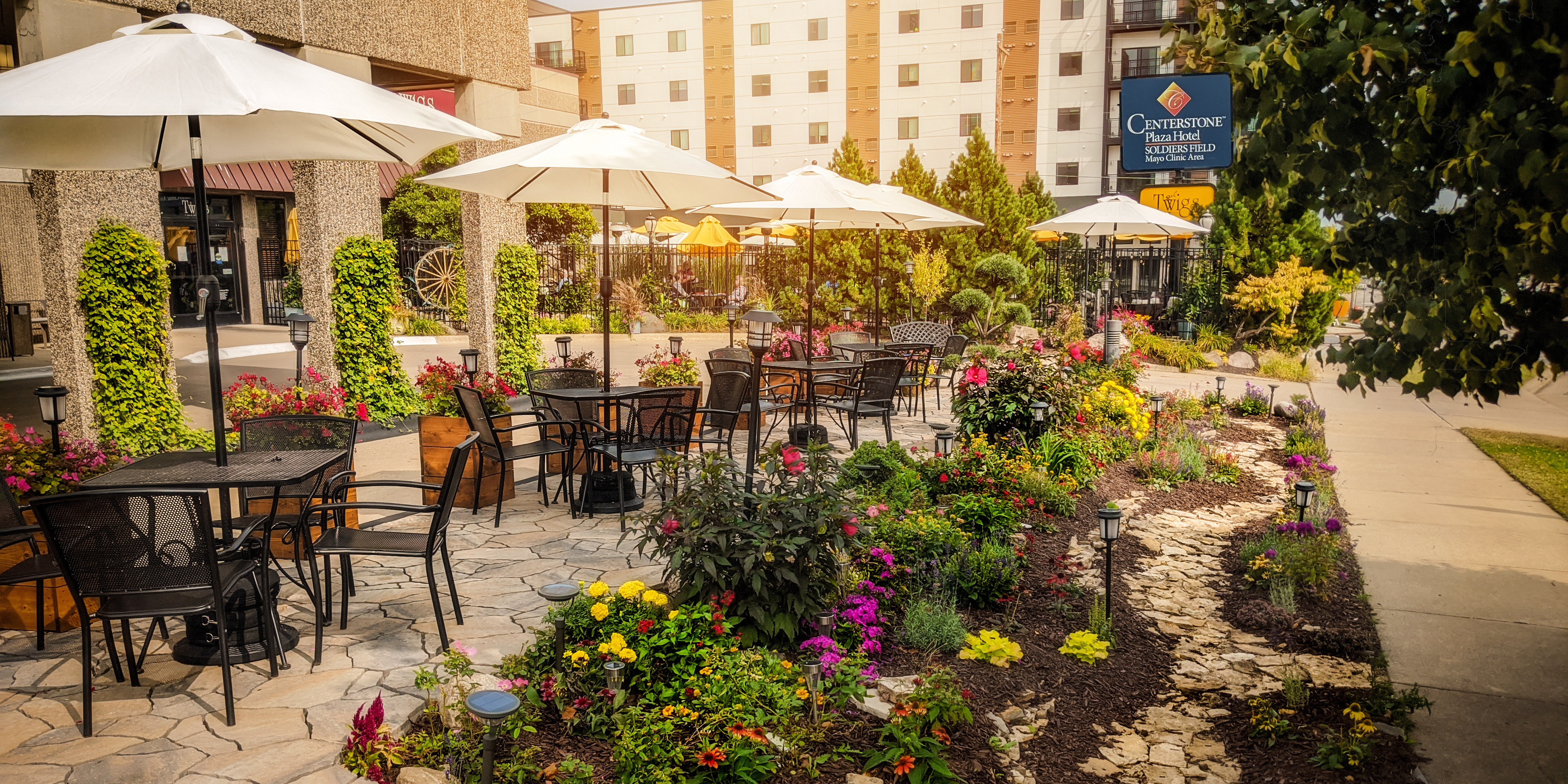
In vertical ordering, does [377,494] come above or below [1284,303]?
below

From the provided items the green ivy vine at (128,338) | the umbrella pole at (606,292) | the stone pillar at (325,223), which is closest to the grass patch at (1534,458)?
the umbrella pole at (606,292)

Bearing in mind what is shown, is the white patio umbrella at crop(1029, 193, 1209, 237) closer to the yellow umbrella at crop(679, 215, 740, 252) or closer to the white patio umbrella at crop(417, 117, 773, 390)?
the white patio umbrella at crop(417, 117, 773, 390)

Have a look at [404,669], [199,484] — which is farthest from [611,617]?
[199,484]

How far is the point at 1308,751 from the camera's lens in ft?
11.6

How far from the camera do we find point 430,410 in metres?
6.91

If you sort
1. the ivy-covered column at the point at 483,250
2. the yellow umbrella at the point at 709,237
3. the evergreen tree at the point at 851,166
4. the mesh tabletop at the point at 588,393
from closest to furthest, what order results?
the mesh tabletop at the point at 588,393 → the ivy-covered column at the point at 483,250 → the evergreen tree at the point at 851,166 → the yellow umbrella at the point at 709,237

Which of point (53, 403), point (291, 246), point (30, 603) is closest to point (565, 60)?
point (291, 246)

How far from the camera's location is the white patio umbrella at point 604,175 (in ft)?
19.1

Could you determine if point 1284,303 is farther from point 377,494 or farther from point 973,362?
point 377,494

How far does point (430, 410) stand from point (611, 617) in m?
3.71

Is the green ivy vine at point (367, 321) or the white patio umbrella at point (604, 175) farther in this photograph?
the green ivy vine at point (367, 321)

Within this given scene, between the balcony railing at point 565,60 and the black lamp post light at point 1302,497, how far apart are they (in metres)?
42.5

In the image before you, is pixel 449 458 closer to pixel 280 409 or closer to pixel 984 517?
pixel 280 409

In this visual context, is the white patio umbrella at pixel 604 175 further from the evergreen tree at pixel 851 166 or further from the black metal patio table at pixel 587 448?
the evergreen tree at pixel 851 166
